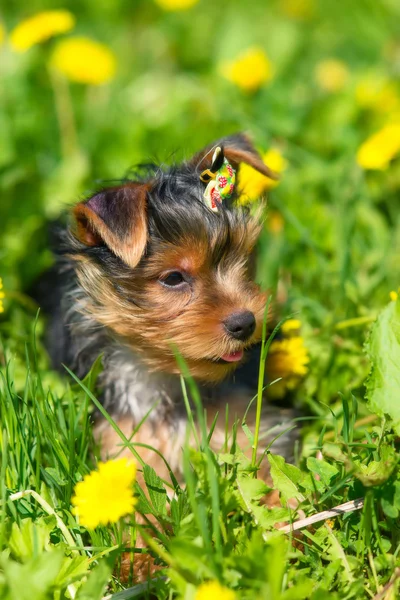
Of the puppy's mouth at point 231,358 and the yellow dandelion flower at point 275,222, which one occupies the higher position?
the puppy's mouth at point 231,358

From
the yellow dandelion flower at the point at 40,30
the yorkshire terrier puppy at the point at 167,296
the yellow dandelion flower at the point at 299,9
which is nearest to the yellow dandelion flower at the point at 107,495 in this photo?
the yorkshire terrier puppy at the point at 167,296

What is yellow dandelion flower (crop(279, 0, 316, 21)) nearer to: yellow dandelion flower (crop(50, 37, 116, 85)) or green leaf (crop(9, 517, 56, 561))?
yellow dandelion flower (crop(50, 37, 116, 85))

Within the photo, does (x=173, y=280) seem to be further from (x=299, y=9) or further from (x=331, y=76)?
(x=299, y=9)

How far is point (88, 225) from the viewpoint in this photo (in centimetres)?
356

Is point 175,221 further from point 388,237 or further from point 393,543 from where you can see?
point 388,237

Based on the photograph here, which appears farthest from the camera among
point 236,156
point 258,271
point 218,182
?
point 258,271

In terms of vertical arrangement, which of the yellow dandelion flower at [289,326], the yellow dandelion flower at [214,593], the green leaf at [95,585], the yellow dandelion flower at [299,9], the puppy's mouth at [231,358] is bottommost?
the yellow dandelion flower at [289,326]

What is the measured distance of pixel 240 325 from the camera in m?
3.40

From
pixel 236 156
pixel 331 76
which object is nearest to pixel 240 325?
pixel 236 156

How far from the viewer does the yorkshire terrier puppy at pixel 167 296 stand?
11.2ft

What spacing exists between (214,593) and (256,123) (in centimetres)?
449

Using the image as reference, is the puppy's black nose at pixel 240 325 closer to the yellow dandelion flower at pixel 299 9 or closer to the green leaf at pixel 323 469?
the green leaf at pixel 323 469

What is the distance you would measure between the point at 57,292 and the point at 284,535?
2262 millimetres

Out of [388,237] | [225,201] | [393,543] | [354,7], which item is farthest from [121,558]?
[354,7]
